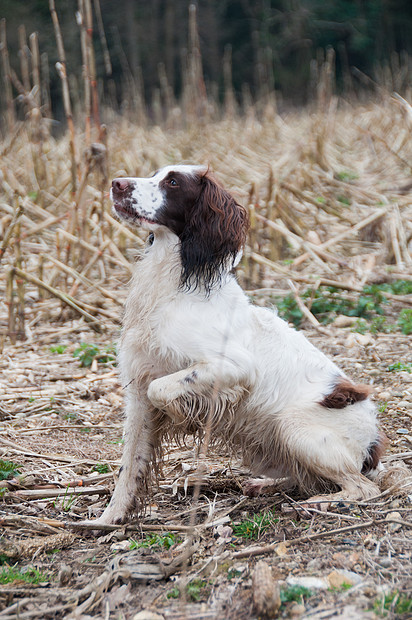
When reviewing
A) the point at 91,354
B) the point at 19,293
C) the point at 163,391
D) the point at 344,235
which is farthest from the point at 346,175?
the point at 163,391

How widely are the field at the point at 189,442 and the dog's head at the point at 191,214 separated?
42.8 inches

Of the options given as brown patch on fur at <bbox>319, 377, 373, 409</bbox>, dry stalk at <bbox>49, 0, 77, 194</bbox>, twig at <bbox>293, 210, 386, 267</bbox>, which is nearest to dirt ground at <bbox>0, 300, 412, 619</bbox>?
brown patch on fur at <bbox>319, 377, 373, 409</bbox>

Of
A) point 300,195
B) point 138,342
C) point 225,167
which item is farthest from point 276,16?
point 138,342

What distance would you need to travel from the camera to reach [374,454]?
3.28 metres

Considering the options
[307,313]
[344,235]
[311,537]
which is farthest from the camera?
[344,235]

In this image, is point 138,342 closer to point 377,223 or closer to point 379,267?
point 379,267

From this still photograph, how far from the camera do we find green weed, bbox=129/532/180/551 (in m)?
2.86

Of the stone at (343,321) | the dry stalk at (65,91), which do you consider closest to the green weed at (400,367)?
the stone at (343,321)

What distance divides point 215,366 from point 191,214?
0.73 meters

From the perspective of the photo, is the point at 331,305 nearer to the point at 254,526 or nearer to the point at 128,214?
Result: the point at 128,214

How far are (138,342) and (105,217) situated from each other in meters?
3.84

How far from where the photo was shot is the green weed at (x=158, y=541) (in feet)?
9.39

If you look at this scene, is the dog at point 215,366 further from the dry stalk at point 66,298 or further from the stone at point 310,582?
the dry stalk at point 66,298

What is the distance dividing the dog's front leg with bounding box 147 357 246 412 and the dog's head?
1.26ft
